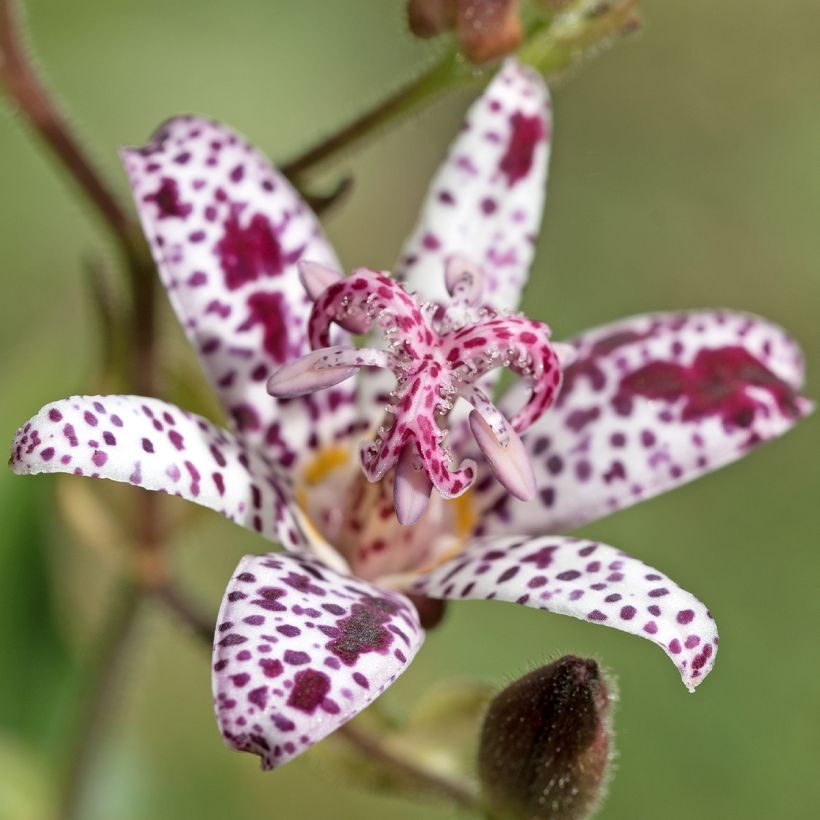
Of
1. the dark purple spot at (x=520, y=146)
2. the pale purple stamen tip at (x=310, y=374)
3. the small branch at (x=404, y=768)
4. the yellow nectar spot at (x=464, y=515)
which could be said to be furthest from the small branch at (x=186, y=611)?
the dark purple spot at (x=520, y=146)

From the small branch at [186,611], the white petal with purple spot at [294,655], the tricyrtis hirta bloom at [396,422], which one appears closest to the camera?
the white petal with purple spot at [294,655]

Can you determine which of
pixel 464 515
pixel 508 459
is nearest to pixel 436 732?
pixel 464 515

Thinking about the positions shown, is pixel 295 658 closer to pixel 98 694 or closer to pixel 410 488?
pixel 410 488

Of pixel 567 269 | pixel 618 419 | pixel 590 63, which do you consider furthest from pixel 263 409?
pixel 590 63

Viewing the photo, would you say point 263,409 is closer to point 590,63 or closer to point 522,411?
point 522,411

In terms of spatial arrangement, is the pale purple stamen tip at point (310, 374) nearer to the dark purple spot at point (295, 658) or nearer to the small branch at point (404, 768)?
the dark purple spot at point (295, 658)
